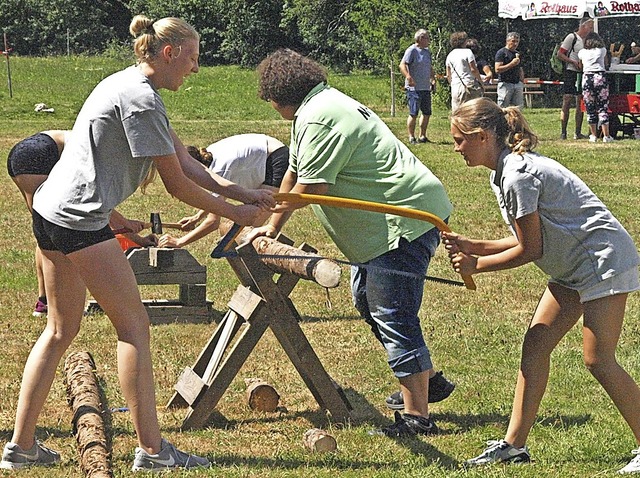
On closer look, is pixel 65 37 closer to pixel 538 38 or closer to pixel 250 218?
pixel 538 38

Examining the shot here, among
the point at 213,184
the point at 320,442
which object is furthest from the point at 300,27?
the point at 320,442

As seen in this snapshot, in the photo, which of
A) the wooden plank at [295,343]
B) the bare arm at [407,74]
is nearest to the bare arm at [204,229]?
the wooden plank at [295,343]

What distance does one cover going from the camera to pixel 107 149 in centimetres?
452

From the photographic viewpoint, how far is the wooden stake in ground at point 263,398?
19.6 feet

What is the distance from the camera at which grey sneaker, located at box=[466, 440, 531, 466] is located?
4.95 meters

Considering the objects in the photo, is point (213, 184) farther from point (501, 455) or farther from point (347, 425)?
point (501, 455)

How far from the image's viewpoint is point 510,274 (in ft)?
30.8

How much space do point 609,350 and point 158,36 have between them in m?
2.32

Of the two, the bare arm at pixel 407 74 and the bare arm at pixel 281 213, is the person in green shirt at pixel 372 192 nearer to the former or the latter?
the bare arm at pixel 281 213

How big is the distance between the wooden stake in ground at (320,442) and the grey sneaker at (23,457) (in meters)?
1.20

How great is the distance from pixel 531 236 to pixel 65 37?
171ft

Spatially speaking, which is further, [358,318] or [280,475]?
[358,318]

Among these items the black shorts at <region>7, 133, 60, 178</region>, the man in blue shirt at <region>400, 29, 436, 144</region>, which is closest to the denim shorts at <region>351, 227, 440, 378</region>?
the black shorts at <region>7, 133, 60, 178</region>

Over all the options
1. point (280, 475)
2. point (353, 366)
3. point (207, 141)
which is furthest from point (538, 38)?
point (280, 475)
